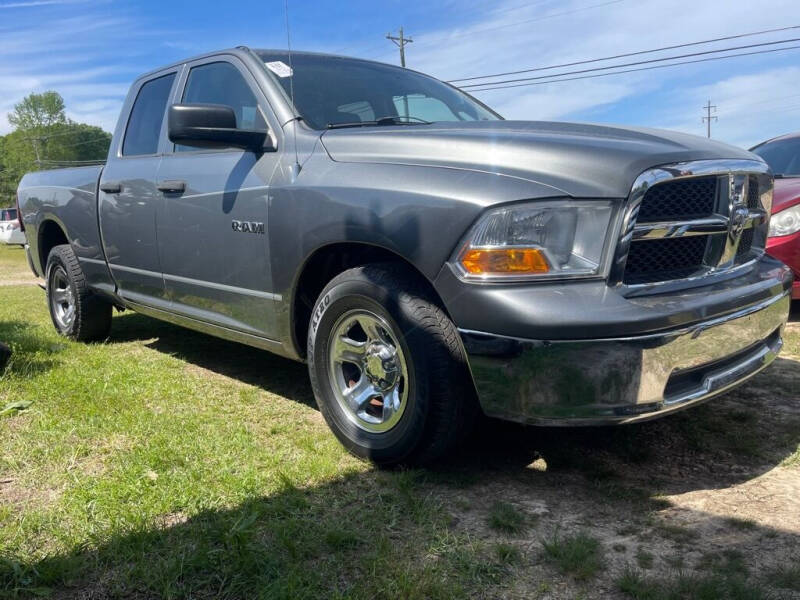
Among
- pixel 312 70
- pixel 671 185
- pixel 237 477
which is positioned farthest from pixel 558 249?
pixel 312 70

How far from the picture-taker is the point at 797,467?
287 cm

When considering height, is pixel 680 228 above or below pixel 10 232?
above

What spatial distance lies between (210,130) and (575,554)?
241 centimetres

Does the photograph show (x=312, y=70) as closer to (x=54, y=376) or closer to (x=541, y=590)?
(x=54, y=376)

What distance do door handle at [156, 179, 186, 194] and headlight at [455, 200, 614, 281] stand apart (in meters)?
2.07

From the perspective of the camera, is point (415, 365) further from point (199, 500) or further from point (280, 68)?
point (280, 68)

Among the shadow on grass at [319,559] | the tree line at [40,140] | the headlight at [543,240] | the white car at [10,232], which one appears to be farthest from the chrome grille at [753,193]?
the tree line at [40,140]

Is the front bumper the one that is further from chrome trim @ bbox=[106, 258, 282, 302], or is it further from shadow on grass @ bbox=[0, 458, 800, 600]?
chrome trim @ bbox=[106, 258, 282, 302]

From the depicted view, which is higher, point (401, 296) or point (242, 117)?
point (242, 117)

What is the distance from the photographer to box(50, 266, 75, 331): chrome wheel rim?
18.3 feet

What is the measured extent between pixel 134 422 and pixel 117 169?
195cm

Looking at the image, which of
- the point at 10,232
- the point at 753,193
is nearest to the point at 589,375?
the point at 753,193

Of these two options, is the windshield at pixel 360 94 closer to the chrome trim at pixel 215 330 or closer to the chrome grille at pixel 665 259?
the chrome trim at pixel 215 330

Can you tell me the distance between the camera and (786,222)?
17.0 feet
